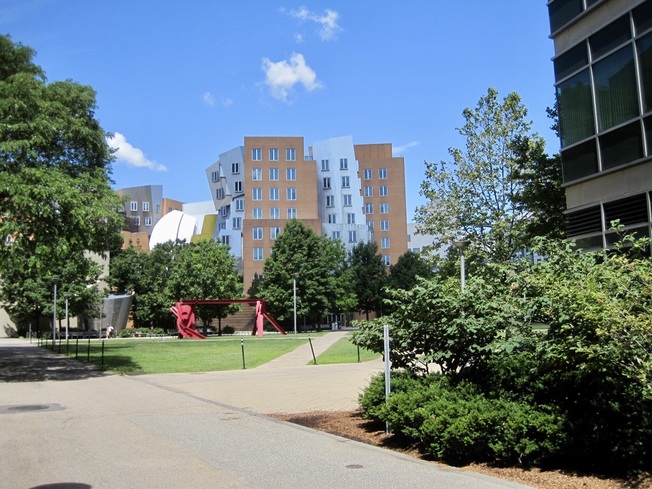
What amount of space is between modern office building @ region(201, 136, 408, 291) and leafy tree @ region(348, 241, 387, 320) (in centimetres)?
607

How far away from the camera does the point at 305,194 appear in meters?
86.7

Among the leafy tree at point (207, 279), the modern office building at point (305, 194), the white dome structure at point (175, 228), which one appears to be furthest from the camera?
the white dome structure at point (175, 228)

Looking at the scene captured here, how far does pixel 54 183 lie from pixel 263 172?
6878 cm

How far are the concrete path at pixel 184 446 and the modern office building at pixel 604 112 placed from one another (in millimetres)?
7522

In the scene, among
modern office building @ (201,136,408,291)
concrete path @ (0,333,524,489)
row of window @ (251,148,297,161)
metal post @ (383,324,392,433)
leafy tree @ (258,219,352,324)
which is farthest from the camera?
row of window @ (251,148,297,161)

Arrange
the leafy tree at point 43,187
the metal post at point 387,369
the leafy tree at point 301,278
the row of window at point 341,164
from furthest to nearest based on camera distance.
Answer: the row of window at point 341,164, the leafy tree at point 301,278, the leafy tree at point 43,187, the metal post at point 387,369

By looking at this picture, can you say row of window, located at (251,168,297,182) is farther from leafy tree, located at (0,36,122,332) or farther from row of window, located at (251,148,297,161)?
leafy tree, located at (0,36,122,332)

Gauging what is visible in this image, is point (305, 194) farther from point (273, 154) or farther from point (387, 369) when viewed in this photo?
point (387, 369)

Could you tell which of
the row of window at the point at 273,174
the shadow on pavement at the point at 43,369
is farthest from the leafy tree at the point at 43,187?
the row of window at the point at 273,174

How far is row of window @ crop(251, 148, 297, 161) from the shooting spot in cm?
8606

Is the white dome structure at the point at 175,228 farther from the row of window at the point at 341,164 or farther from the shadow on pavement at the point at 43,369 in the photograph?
the shadow on pavement at the point at 43,369

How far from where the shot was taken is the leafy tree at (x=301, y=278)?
6944 cm

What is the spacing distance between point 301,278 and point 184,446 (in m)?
61.0

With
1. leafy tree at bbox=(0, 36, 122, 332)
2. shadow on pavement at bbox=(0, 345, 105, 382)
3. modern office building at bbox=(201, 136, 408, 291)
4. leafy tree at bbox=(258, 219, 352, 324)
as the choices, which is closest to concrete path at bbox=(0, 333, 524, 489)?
shadow on pavement at bbox=(0, 345, 105, 382)
